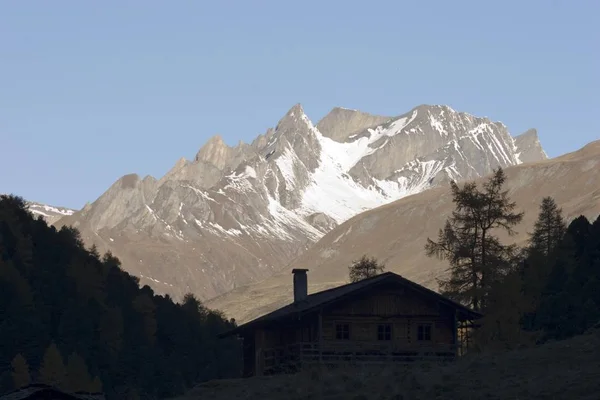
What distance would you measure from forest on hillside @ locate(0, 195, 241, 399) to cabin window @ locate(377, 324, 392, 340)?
2484 centimetres

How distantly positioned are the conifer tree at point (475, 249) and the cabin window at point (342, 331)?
9325 mm

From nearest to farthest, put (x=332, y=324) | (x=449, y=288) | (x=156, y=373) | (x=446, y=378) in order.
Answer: (x=446, y=378)
(x=332, y=324)
(x=449, y=288)
(x=156, y=373)

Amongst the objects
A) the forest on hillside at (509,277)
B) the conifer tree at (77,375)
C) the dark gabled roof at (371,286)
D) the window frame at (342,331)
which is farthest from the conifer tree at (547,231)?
the window frame at (342,331)

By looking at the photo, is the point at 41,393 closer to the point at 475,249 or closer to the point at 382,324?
the point at 382,324

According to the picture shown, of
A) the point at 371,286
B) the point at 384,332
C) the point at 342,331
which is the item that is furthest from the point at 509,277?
the point at 342,331

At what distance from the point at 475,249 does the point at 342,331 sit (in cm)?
1287

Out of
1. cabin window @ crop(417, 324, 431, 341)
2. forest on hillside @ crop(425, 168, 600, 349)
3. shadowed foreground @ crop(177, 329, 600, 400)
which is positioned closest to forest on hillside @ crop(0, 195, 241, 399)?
forest on hillside @ crop(425, 168, 600, 349)

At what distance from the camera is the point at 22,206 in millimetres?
129375

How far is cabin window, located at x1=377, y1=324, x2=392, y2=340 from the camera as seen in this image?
2343 inches

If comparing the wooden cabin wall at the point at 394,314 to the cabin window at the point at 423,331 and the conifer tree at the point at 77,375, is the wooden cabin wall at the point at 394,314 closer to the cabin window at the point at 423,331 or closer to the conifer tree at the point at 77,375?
the cabin window at the point at 423,331

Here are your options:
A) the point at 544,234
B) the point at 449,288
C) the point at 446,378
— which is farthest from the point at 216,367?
the point at 446,378

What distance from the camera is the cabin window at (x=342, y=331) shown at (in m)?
59.2

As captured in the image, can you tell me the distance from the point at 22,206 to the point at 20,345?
39.7 metres

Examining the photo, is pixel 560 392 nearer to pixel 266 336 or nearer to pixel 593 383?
pixel 593 383
